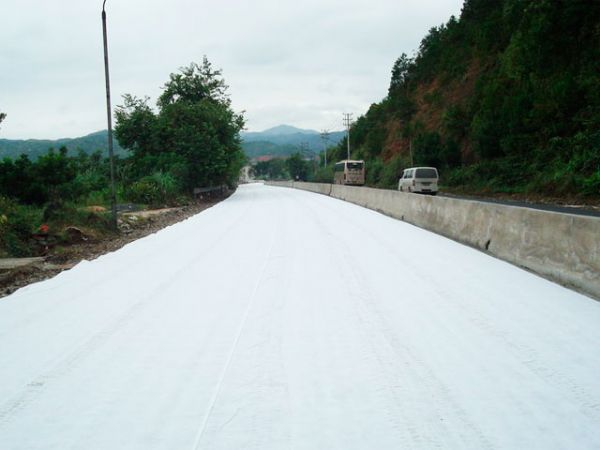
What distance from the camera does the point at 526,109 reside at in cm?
2845

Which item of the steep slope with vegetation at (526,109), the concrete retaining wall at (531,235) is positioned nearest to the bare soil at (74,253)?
the concrete retaining wall at (531,235)

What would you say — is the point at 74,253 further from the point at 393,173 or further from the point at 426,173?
the point at 393,173

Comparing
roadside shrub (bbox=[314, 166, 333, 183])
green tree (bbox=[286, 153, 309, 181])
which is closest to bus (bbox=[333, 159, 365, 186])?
roadside shrub (bbox=[314, 166, 333, 183])

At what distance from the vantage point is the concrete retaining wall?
6.45 meters

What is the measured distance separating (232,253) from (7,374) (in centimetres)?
608

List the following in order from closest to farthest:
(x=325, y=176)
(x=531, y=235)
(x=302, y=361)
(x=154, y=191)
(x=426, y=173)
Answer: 1. (x=302, y=361)
2. (x=531, y=235)
3. (x=154, y=191)
4. (x=426, y=173)
5. (x=325, y=176)

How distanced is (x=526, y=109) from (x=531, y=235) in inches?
935

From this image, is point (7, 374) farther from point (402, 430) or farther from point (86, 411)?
point (402, 430)

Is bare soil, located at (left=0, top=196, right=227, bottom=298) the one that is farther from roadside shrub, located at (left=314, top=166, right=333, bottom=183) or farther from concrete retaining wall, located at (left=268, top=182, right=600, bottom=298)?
roadside shrub, located at (left=314, top=166, right=333, bottom=183)

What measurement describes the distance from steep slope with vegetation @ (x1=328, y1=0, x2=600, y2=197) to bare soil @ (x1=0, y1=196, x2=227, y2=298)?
19.1 metres

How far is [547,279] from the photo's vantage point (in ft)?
24.1

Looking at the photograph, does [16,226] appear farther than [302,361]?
Yes

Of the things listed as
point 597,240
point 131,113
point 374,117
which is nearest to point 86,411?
point 597,240

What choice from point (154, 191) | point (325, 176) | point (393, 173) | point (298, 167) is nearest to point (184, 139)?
point (154, 191)
